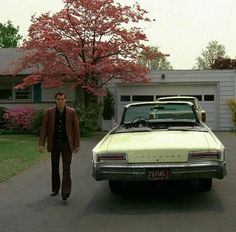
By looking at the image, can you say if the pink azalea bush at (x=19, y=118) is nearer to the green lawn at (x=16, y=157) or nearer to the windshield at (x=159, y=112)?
the green lawn at (x=16, y=157)

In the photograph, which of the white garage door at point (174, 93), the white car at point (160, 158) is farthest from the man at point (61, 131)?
the white garage door at point (174, 93)

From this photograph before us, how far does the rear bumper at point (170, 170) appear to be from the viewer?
788 centimetres

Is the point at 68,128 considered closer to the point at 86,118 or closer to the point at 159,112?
the point at 159,112

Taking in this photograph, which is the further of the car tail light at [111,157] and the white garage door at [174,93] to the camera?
the white garage door at [174,93]

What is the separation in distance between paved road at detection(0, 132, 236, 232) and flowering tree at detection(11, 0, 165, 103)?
12.7 meters

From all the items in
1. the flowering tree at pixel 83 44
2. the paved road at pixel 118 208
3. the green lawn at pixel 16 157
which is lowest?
the green lawn at pixel 16 157

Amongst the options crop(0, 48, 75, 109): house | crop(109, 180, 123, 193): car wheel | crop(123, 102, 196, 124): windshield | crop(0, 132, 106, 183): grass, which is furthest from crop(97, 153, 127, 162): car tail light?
crop(0, 48, 75, 109): house

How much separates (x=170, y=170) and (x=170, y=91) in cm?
2103

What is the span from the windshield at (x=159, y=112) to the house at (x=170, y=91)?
1650 centimetres

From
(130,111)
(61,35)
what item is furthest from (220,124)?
(130,111)

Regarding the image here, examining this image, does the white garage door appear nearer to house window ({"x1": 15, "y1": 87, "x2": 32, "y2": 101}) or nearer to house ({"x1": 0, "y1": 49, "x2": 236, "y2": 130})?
house ({"x1": 0, "y1": 49, "x2": 236, "y2": 130})

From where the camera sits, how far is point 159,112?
11773 mm

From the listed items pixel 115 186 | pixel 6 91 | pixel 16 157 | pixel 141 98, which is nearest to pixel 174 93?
pixel 141 98

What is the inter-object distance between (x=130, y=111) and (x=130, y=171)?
302 cm
